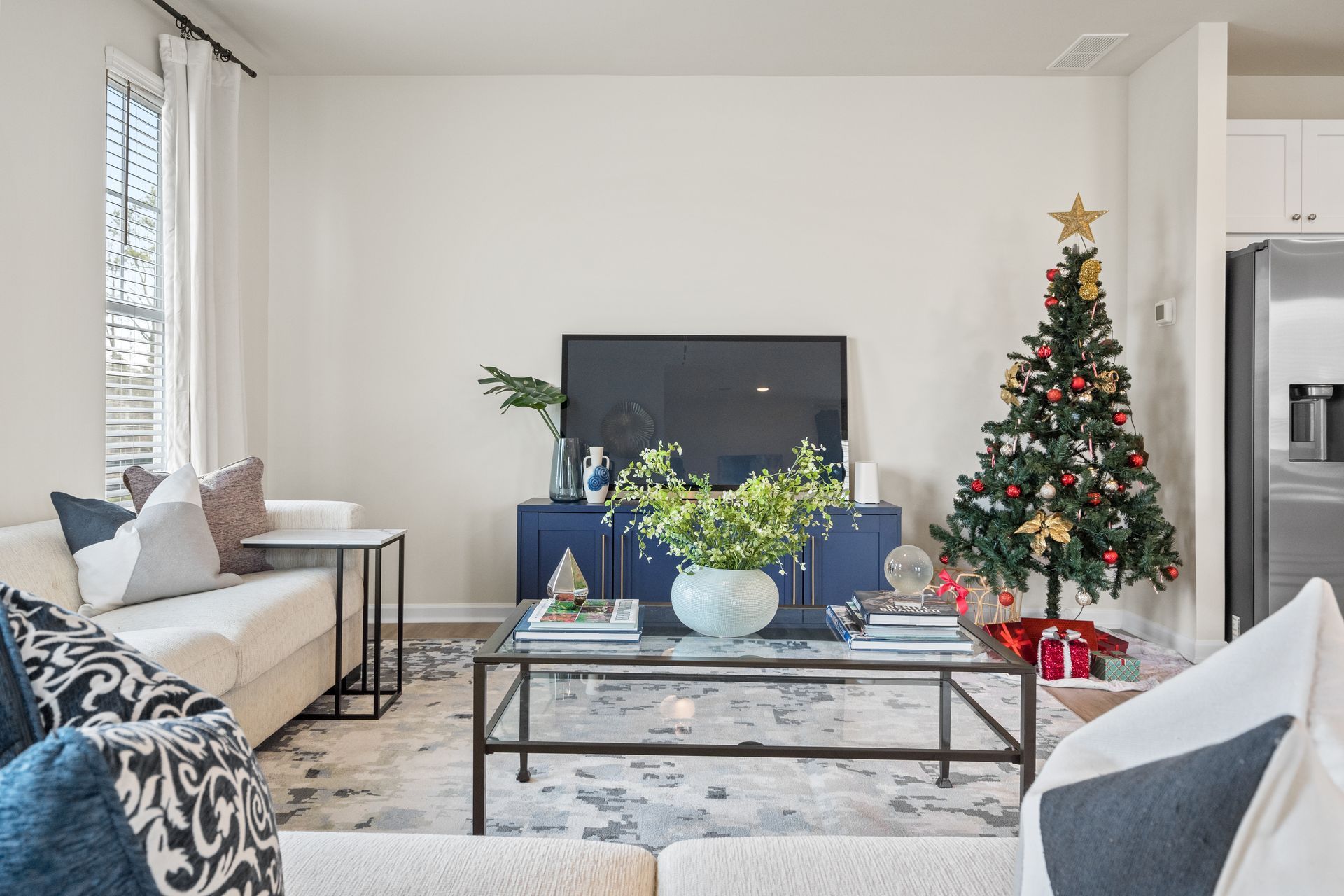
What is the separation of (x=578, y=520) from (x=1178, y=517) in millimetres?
2890

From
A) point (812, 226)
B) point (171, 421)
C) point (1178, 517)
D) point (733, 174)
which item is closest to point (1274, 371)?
point (1178, 517)

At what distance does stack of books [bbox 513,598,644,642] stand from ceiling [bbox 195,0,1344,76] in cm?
279

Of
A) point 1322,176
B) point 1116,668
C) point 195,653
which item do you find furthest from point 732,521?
point 1322,176

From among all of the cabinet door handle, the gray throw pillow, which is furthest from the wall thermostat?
the gray throw pillow

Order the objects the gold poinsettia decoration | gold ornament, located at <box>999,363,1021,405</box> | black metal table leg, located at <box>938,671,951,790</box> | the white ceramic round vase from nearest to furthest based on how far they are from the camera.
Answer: black metal table leg, located at <box>938,671,951,790</box> → the white ceramic round vase → the gold poinsettia decoration → gold ornament, located at <box>999,363,1021,405</box>

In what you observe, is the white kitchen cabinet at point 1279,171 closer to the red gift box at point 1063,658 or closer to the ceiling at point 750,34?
the ceiling at point 750,34

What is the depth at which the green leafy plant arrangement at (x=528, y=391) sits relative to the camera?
13.8ft

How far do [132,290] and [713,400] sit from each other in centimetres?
263

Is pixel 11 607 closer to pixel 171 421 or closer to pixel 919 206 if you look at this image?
pixel 171 421

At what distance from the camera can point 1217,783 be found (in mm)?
462

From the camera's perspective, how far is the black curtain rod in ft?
11.3

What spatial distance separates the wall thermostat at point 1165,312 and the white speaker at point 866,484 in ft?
5.08

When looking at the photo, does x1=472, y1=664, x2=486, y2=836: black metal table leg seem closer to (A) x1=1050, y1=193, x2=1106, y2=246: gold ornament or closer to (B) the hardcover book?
(B) the hardcover book

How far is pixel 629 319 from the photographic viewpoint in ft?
14.5
